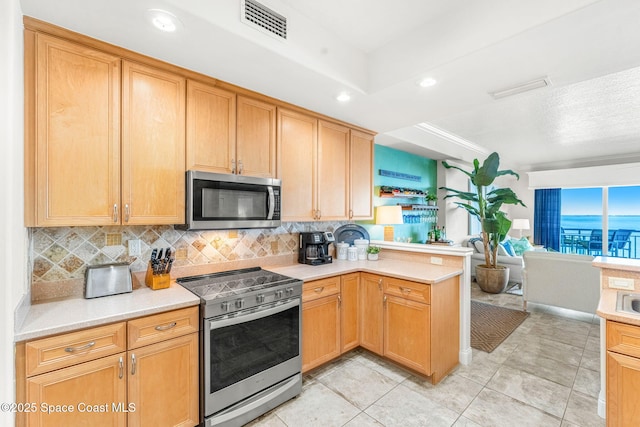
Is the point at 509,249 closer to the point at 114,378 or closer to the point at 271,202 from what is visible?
the point at 271,202

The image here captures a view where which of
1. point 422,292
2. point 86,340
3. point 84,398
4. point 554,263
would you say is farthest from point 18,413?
point 554,263

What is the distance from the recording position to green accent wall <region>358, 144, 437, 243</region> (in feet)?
14.4

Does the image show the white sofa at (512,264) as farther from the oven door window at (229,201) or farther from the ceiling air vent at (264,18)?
the ceiling air vent at (264,18)

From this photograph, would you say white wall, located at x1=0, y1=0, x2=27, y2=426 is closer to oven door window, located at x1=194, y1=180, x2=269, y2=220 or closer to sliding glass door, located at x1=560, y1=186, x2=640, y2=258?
oven door window, located at x1=194, y1=180, x2=269, y2=220

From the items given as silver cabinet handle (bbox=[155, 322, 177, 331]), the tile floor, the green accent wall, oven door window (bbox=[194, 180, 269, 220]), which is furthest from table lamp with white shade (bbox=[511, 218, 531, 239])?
silver cabinet handle (bbox=[155, 322, 177, 331])

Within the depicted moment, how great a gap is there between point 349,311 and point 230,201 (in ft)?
5.13

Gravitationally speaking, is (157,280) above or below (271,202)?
below

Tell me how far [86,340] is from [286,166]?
6.18 feet

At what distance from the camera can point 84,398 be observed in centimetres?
148

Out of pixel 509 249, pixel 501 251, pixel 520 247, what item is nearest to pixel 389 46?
pixel 501 251

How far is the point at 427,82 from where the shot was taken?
86.0 inches

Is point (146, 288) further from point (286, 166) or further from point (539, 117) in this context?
point (539, 117)

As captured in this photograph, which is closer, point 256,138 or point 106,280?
point 106,280

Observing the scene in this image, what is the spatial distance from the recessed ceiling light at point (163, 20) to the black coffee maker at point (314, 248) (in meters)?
2.01
